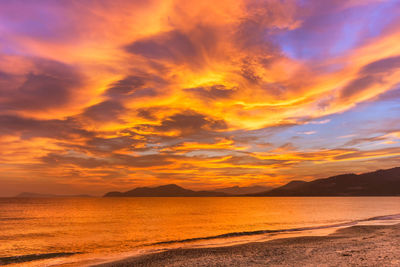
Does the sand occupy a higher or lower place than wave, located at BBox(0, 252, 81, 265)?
higher

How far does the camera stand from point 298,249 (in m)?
27.5

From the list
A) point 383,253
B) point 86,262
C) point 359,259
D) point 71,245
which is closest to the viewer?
point 359,259

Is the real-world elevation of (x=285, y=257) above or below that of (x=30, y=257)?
above

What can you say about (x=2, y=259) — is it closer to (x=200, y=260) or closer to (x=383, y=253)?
(x=200, y=260)

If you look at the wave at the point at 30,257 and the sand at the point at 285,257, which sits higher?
the sand at the point at 285,257

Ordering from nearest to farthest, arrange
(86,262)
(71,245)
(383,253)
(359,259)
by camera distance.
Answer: (359,259), (383,253), (86,262), (71,245)

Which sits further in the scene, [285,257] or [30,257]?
[30,257]

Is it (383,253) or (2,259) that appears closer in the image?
(383,253)

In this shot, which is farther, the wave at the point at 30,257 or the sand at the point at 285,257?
the wave at the point at 30,257

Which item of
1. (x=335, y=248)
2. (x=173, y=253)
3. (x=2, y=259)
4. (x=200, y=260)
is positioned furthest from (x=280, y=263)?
(x=2, y=259)

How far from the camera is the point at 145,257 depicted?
27.0 meters

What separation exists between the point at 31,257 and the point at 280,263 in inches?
1008

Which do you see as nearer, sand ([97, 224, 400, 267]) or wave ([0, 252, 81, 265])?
sand ([97, 224, 400, 267])

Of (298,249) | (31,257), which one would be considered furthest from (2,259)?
(298,249)
